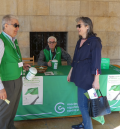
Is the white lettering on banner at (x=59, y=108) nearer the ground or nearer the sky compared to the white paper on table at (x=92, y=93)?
nearer the ground

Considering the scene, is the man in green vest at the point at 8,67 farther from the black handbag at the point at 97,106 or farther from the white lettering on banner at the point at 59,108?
the black handbag at the point at 97,106

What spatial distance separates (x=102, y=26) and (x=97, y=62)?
4287mm

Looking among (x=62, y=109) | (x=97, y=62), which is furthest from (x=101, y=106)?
(x=62, y=109)

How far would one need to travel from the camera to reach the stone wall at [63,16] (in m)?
5.61

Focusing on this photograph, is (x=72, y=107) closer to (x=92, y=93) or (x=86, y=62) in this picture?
(x=92, y=93)

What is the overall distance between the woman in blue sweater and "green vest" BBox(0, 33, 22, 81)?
83 cm

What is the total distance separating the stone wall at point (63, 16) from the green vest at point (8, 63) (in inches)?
150

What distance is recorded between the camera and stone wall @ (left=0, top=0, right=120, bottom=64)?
5613 mm

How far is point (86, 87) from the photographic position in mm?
2244

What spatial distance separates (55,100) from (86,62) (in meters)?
1.03

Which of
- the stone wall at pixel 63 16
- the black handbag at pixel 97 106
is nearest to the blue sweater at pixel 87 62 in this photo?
the black handbag at pixel 97 106

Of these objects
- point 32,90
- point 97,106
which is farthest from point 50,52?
point 97,106

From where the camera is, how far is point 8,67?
6.79ft

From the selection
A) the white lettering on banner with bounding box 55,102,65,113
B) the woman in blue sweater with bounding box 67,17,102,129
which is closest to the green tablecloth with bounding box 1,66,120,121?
the white lettering on banner with bounding box 55,102,65,113
